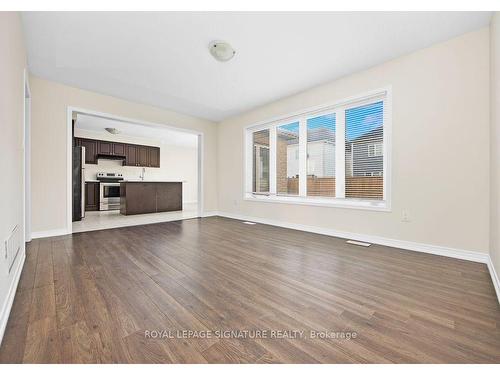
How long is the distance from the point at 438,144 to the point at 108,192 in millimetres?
7733

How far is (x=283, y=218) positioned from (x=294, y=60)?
2.57 m

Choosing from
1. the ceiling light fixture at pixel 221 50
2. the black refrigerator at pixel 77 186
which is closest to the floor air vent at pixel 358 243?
the ceiling light fixture at pixel 221 50

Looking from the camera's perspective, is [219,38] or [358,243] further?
[358,243]

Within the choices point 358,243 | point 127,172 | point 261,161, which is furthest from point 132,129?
point 358,243

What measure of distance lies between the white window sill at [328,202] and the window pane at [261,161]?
21 cm

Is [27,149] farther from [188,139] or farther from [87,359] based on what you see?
[188,139]

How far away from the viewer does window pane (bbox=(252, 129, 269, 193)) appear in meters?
4.75

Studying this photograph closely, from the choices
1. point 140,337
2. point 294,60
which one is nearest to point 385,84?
point 294,60

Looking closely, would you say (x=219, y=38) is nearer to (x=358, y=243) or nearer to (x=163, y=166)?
(x=358, y=243)

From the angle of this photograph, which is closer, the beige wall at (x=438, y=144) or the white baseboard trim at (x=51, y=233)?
the beige wall at (x=438, y=144)

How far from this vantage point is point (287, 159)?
4.36 m

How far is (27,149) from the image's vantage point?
10.0ft

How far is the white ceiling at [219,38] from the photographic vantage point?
2.21 meters

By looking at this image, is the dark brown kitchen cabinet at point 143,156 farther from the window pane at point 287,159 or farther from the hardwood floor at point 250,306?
the hardwood floor at point 250,306
